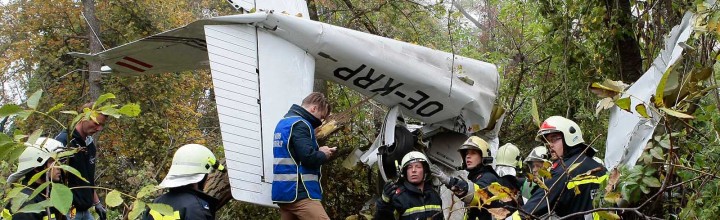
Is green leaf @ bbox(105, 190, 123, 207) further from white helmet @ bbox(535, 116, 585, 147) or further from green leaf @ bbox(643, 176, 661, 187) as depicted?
white helmet @ bbox(535, 116, 585, 147)

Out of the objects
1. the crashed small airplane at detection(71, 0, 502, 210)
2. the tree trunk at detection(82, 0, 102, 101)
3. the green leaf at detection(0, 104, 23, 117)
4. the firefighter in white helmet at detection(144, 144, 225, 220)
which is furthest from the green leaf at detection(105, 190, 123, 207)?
the tree trunk at detection(82, 0, 102, 101)

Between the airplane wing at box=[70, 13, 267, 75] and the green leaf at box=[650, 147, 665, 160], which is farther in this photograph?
the airplane wing at box=[70, 13, 267, 75]

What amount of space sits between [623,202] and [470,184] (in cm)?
205

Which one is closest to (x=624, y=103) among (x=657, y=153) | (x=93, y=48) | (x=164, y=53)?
(x=657, y=153)

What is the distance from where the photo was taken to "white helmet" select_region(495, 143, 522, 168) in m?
6.73

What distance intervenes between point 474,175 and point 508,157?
2.52ft

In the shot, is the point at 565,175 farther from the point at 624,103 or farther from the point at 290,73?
the point at 290,73

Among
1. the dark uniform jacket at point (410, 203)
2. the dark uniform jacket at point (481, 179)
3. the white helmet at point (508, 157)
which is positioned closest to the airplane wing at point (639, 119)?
the dark uniform jacket at point (481, 179)

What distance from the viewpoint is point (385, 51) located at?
6332mm

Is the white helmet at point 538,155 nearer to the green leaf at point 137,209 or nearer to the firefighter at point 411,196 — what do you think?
the firefighter at point 411,196

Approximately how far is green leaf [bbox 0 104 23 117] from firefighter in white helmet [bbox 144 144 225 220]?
1735 millimetres

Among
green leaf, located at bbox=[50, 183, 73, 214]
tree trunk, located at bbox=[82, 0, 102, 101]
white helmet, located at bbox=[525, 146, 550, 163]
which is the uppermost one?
green leaf, located at bbox=[50, 183, 73, 214]

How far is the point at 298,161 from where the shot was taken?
5.64m

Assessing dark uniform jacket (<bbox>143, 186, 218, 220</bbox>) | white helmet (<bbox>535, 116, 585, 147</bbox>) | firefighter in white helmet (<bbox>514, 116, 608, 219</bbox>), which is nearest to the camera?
dark uniform jacket (<bbox>143, 186, 218, 220</bbox>)
